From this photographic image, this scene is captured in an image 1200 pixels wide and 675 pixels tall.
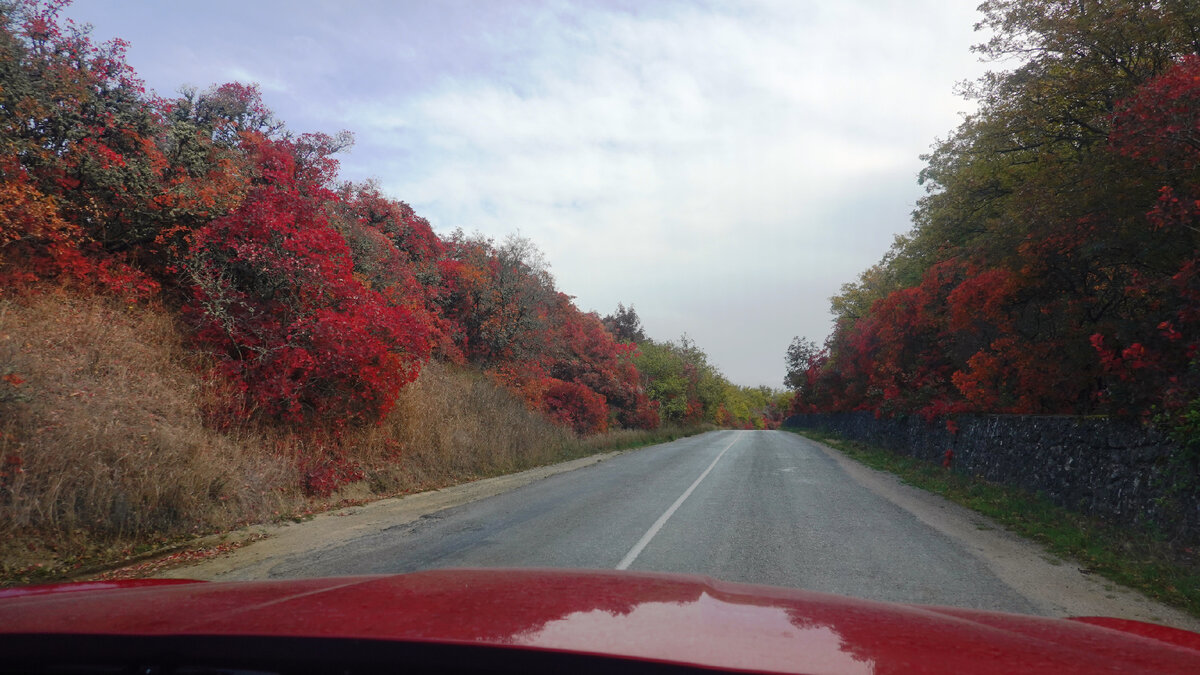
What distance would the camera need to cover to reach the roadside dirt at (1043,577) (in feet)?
17.4

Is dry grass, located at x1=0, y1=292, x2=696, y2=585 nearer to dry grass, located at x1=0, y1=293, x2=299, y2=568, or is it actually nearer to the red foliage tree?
dry grass, located at x1=0, y1=293, x2=299, y2=568

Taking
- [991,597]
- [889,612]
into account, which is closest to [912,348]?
[991,597]

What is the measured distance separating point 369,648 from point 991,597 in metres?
5.58

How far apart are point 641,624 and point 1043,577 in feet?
20.4

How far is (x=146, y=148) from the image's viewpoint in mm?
11766

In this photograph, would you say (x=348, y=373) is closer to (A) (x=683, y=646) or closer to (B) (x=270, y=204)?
(B) (x=270, y=204)

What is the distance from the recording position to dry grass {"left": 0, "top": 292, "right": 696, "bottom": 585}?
6996 millimetres

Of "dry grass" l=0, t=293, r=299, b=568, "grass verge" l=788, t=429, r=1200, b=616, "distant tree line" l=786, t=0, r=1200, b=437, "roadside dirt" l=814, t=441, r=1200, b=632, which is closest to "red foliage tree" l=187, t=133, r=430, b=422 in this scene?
"dry grass" l=0, t=293, r=299, b=568

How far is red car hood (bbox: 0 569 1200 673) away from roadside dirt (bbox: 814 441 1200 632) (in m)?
3.42

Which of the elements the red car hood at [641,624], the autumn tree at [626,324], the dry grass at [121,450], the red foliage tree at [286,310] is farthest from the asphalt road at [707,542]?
the autumn tree at [626,324]

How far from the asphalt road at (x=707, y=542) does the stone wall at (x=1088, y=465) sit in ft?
7.80

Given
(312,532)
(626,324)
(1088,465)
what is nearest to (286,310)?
(312,532)

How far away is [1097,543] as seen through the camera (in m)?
7.86

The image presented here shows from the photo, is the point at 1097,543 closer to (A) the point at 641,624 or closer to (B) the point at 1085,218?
(B) the point at 1085,218
